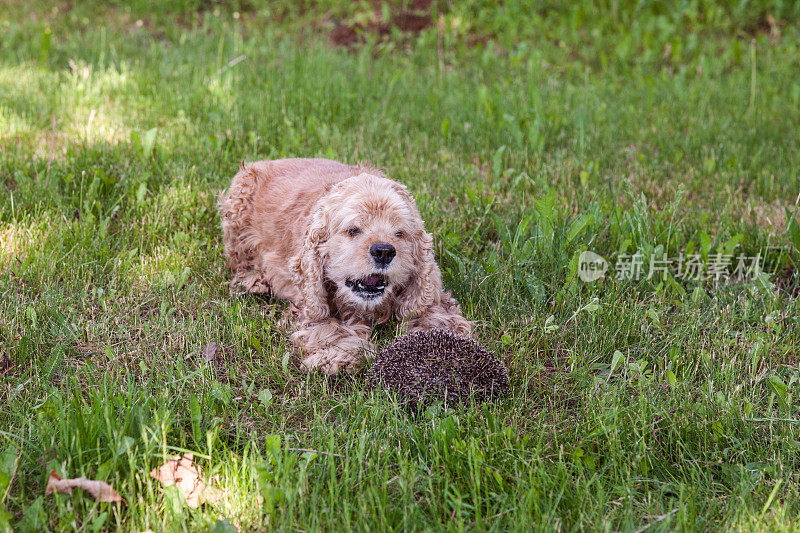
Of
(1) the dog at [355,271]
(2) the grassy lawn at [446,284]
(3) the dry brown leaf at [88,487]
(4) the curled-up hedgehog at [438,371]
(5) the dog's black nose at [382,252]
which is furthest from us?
(1) the dog at [355,271]

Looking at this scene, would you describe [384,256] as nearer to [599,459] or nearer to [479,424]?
[479,424]

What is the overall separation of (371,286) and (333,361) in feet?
1.52

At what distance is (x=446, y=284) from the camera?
15.0 feet

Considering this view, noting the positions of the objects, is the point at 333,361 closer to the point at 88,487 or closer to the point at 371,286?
the point at 371,286

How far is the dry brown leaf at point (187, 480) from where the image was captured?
107 inches

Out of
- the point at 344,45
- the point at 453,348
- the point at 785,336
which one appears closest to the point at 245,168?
the point at 453,348

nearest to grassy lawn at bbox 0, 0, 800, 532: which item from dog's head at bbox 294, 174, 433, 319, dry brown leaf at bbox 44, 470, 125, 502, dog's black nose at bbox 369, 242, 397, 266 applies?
dry brown leaf at bbox 44, 470, 125, 502

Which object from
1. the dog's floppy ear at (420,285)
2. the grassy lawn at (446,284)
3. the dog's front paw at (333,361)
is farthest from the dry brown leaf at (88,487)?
the dog's floppy ear at (420,285)

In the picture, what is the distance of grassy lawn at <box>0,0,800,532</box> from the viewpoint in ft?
9.17

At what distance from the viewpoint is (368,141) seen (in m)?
6.60

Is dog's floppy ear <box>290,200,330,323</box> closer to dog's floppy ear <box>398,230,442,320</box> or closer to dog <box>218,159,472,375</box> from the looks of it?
dog <box>218,159,472,375</box>

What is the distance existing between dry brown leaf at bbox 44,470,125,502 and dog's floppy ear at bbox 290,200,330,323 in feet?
5.07

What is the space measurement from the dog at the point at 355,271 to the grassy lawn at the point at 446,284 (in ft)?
0.62

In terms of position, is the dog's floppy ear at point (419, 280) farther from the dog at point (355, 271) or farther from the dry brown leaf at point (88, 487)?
the dry brown leaf at point (88, 487)
